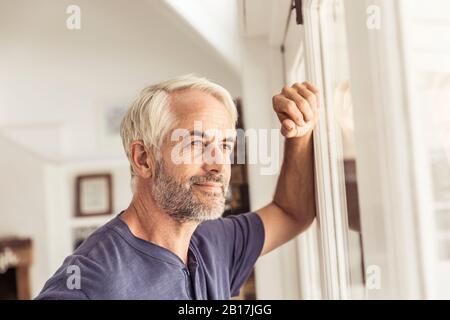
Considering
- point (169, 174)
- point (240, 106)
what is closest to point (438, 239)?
point (169, 174)

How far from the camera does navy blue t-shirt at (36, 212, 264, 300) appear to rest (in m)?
0.66

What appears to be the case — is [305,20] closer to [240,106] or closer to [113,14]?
[240,106]

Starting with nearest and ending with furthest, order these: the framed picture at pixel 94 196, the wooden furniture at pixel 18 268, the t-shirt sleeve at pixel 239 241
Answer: the t-shirt sleeve at pixel 239 241, the framed picture at pixel 94 196, the wooden furniture at pixel 18 268

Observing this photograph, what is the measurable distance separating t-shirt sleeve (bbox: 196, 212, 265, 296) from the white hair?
0.23 m

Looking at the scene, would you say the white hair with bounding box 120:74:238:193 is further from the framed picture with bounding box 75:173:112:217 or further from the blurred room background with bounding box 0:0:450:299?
the framed picture with bounding box 75:173:112:217

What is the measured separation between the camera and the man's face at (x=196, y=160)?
0.69 m

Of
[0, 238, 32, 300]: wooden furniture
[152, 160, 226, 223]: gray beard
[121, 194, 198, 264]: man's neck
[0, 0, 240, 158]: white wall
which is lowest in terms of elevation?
[0, 238, 32, 300]: wooden furniture

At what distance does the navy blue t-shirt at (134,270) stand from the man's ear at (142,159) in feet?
0.31

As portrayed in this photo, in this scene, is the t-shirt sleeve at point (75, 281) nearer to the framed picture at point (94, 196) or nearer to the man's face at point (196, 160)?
the man's face at point (196, 160)

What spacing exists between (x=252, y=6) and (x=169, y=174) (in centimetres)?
44

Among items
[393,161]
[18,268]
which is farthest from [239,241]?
[18,268]

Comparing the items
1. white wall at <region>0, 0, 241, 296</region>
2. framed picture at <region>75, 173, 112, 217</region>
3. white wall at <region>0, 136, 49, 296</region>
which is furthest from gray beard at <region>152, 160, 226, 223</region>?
white wall at <region>0, 136, 49, 296</region>

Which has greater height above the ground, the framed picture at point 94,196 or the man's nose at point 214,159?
the man's nose at point 214,159

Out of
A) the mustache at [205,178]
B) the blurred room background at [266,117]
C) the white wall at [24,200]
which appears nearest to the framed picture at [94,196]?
the blurred room background at [266,117]
